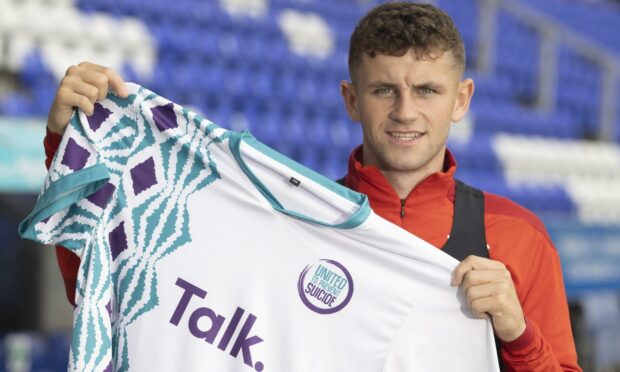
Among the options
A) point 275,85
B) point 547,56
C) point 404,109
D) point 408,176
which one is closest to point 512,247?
point 408,176

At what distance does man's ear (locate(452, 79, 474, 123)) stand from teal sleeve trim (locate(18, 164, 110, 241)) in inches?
31.4

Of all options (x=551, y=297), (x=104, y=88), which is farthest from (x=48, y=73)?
(x=551, y=297)

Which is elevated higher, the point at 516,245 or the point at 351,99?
the point at 351,99

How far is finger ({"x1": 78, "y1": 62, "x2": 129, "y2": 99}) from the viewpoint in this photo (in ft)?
6.79

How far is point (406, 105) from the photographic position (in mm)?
2053

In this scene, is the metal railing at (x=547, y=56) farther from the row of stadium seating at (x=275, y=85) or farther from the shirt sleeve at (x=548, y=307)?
the shirt sleeve at (x=548, y=307)

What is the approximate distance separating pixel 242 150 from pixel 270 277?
284 millimetres

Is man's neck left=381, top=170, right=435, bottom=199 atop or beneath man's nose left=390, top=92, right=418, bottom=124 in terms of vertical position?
beneath

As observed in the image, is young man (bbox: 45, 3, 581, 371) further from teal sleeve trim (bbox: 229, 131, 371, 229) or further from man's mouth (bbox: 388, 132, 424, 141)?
teal sleeve trim (bbox: 229, 131, 371, 229)

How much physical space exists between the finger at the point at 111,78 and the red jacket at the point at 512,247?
17 centimetres

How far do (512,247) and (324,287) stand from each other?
0.43m

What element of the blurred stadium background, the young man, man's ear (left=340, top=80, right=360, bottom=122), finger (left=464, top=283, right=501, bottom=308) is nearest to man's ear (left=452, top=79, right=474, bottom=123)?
the young man

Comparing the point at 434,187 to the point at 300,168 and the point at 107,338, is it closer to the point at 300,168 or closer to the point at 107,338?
the point at 300,168

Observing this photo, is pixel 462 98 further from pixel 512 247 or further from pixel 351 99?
pixel 512 247
